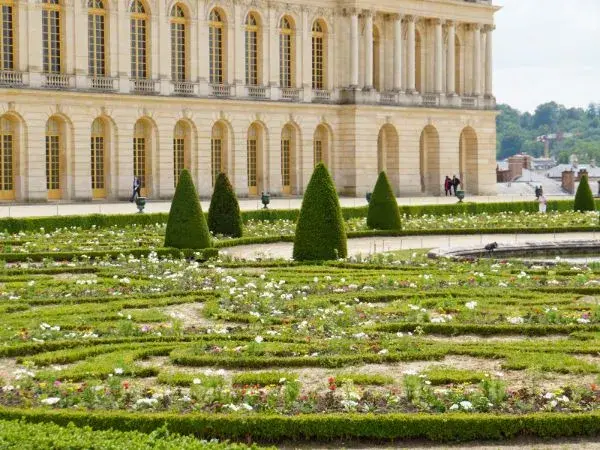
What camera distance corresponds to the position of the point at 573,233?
1486 inches

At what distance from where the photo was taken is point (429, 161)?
68.6 metres

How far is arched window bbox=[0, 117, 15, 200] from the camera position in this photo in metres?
50.2

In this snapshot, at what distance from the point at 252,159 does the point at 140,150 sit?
7096 mm

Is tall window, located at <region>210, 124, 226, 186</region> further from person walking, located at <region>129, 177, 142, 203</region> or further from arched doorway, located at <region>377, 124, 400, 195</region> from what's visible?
arched doorway, located at <region>377, 124, 400, 195</region>

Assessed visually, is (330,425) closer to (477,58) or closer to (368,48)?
(368,48)

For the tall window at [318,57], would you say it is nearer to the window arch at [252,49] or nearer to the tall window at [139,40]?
the window arch at [252,49]

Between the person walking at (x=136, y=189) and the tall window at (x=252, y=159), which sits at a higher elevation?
the tall window at (x=252, y=159)

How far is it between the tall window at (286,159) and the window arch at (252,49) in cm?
321

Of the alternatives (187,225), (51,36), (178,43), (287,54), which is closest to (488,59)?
(287,54)

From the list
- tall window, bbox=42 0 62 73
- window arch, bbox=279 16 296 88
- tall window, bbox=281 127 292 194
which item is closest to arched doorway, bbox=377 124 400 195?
tall window, bbox=281 127 292 194

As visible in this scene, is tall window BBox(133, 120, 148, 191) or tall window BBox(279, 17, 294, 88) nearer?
tall window BBox(133, 120, 148, 191)

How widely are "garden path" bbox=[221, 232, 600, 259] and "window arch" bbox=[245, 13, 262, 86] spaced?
2506cm

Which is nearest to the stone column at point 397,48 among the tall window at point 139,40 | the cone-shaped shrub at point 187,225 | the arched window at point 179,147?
the arched window at point 179,147

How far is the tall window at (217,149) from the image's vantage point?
58.7 meters
